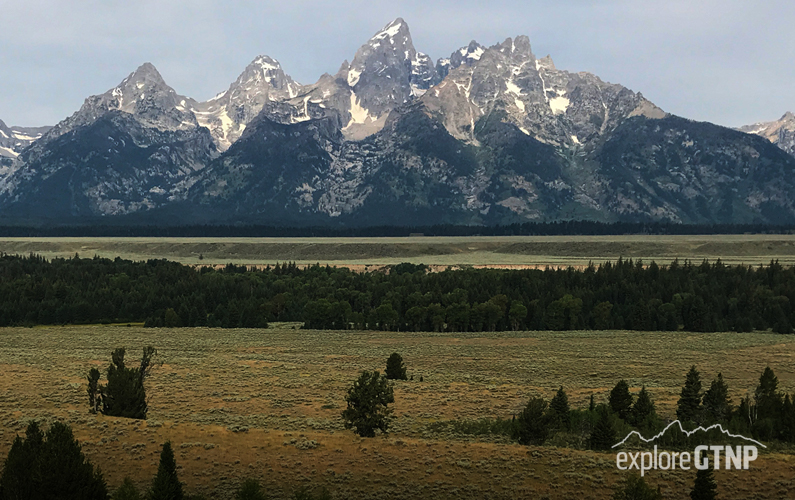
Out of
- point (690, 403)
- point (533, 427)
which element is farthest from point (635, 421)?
point (533, 427)

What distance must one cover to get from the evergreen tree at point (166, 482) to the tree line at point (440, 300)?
9477 cm

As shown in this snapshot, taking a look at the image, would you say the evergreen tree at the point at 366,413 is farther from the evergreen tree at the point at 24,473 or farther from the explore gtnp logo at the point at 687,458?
the evergreen tree at the point at 24,473

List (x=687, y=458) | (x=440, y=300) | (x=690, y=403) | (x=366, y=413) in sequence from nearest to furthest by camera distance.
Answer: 1. (x=687, y=458)
2. (x=366, y=413)
3. (x=690, y=403)
4. (x=440, y=300)

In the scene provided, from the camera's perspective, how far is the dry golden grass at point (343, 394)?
44.6 meters

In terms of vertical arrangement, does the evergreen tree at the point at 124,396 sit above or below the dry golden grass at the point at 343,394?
above

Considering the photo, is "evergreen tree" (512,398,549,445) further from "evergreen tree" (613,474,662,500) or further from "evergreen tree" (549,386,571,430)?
"evergreen tree" (613,474,662,500)

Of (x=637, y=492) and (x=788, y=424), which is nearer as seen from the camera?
(x=637, y=492)

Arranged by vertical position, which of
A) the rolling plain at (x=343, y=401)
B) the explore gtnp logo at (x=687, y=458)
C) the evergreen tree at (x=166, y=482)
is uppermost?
the evergreen tree at (x=166, y=482)

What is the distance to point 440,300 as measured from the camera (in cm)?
14212

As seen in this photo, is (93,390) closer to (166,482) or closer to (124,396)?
(124,396)

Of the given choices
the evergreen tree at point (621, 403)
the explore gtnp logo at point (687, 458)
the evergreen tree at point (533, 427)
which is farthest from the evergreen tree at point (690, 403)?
the evergreen tree at point (533, 427)

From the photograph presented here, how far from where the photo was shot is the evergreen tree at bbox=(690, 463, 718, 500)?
1561 inches

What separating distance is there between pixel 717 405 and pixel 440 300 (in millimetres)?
87104

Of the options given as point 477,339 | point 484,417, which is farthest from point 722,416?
point 477,339
